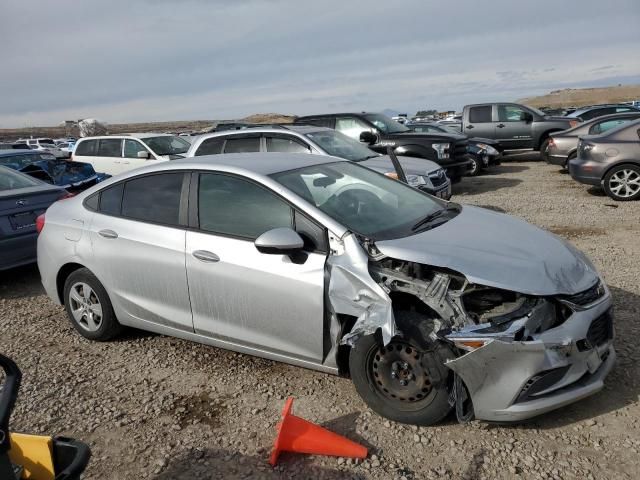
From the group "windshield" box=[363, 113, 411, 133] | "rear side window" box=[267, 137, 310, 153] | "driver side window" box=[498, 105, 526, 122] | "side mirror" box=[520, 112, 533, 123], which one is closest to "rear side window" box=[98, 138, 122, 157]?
"rear side window" box=[267, 137, 310, 153]

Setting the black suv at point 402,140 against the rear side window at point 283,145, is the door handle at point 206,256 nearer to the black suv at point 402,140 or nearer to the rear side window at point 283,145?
the rear side window at point 283,145

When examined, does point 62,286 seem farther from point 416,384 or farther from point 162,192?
point 416,384

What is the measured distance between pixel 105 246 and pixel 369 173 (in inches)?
90.1

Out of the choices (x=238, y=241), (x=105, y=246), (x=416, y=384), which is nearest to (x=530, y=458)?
(x=416, y=384)

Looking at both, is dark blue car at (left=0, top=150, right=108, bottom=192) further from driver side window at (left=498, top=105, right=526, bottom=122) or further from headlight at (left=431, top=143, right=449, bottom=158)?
driver side window at (left=498, top=105, right=526, bottom=122)

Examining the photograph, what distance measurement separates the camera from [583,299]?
3041mm

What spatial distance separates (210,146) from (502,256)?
6461 mm

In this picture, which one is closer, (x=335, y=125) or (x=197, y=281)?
(x=197, y=281)

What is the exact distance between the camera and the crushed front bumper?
2.75 meters

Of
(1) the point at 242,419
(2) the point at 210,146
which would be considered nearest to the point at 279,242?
(1) the point at 242,419

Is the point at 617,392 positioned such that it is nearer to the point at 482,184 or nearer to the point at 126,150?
the point at 482,184

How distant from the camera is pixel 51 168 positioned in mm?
9766

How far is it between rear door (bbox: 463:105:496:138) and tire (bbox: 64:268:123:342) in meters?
14.6

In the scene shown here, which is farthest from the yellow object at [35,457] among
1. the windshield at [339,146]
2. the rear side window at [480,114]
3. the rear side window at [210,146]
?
the rear side window at [480,114]
